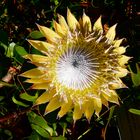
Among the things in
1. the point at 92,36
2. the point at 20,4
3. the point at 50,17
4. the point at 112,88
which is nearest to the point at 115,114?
the point at 112,88

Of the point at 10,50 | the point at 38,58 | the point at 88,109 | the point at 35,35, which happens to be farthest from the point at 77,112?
the point at 10,50

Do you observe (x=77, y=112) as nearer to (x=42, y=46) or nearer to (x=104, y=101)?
(x=104, y=101)

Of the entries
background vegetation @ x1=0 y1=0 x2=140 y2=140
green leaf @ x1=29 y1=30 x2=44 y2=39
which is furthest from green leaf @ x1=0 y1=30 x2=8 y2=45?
green leaf @ x1=29 y1=30 x2=44 y2=39

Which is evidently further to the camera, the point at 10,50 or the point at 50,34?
the point at 10,50

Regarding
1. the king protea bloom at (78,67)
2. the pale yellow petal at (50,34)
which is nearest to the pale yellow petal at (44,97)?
the king protea bloom at (78,67)

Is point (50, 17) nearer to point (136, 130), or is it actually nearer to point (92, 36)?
point (92, 36)

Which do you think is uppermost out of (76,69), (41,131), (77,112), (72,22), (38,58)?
(72,22)
